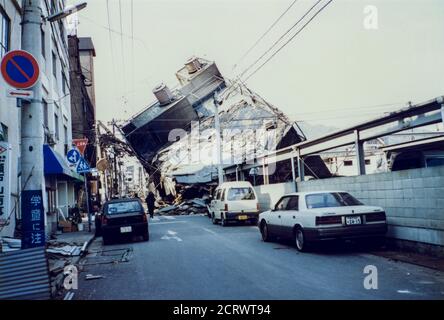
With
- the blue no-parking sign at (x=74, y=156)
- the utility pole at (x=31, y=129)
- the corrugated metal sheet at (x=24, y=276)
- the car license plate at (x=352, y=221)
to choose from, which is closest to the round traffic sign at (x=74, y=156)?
the blue no-parking sign at (x=74, y=156)

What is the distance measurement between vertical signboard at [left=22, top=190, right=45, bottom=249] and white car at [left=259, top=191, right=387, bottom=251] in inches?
229

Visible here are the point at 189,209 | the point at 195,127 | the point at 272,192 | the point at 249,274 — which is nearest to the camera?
the point at 249,274

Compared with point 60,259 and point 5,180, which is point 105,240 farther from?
point 5,180

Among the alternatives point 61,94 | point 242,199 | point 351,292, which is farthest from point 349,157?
point 351,292

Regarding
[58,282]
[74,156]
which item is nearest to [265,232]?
[58,282]

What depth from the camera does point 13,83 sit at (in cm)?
688

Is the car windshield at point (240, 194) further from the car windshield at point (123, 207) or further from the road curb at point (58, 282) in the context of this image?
the road curb at point (58, 282)

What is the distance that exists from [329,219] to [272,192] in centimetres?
1064

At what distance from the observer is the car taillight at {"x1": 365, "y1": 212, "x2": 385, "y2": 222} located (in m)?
9.59

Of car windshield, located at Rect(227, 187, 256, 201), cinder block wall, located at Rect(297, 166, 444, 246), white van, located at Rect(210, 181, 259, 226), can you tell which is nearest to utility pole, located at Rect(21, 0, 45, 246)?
A: cinder block wall, located at Rect(297, 166, 444, 246)

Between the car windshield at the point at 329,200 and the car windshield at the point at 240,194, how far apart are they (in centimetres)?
830

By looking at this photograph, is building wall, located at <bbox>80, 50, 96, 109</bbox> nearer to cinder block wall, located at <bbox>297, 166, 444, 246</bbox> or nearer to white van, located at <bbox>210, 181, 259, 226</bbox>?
white van, located at <bbox>210, 181, 259, 226</bbox>

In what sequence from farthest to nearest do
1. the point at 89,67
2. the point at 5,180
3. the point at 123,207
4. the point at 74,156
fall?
the point at 89,67 < the point at 74,156 < the point at 123,207 < the point at 5,180

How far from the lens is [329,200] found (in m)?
10.4
